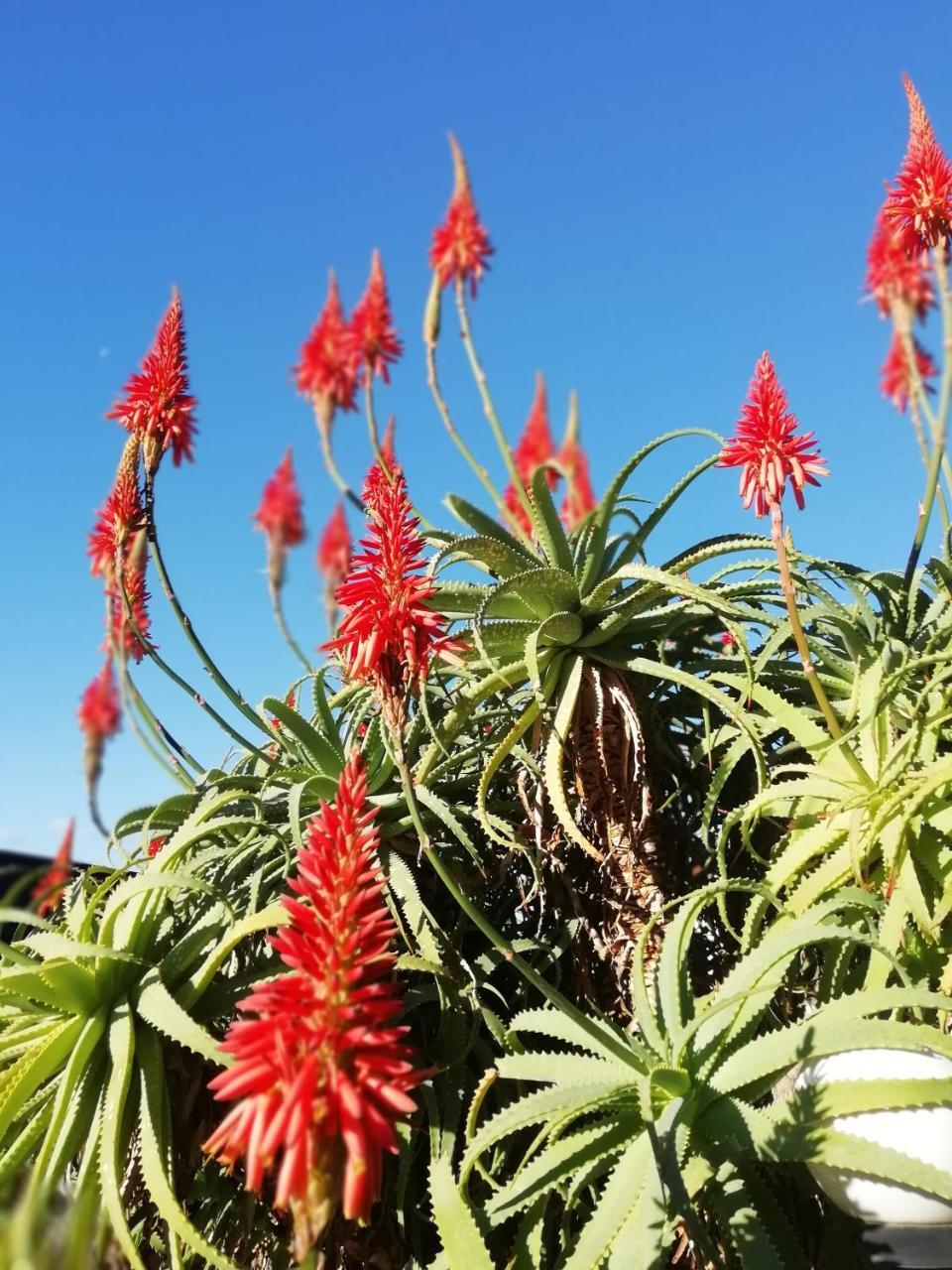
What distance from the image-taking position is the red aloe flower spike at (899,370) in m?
3.46

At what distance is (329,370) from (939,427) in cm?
261

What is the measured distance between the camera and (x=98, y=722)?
11.7 ft

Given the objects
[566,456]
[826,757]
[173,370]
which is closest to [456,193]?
[566,456]

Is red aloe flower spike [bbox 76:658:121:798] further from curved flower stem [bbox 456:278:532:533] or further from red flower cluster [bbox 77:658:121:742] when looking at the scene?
curved flower stem [bbox 456:278:532:533]

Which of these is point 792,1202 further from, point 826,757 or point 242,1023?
point 242,1023

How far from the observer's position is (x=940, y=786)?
64.9 inches

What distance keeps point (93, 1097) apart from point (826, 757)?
1.51 meters

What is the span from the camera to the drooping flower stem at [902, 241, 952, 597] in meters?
1.77

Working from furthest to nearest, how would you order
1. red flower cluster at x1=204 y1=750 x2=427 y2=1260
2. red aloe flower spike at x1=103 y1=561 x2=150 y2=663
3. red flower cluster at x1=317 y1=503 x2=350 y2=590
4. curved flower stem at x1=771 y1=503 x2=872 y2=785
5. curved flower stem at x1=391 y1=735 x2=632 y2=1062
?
red flower cluster at x1=317 y1=503 x2=350 y2=590 < red aloe flower spike at x1=103 y1=561 x2=150 y2=663 < curved flower stem at x1=771 y1=503 x2=872 y2=785 < curved flower stem at x1=391 y1=735 x2=632 y2=1062 < red flower cluster at x1=204 y1=750 x2=427 y2=1260

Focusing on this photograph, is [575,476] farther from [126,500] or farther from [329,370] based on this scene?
[126,500]

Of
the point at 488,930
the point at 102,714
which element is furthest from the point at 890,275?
the point at 102,714

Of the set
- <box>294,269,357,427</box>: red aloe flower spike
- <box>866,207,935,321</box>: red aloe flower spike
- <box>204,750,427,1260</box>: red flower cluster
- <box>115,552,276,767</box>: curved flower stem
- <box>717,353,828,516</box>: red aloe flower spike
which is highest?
<box>866,207,935,321</box>: red aloe flower spike

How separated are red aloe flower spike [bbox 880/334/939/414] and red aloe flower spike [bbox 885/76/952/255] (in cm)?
146

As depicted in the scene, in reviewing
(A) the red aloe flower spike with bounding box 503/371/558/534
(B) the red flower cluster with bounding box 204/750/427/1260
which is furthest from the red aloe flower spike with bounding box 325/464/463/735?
(A) the red aloe flower spike with bounding box 503/371/558/534
